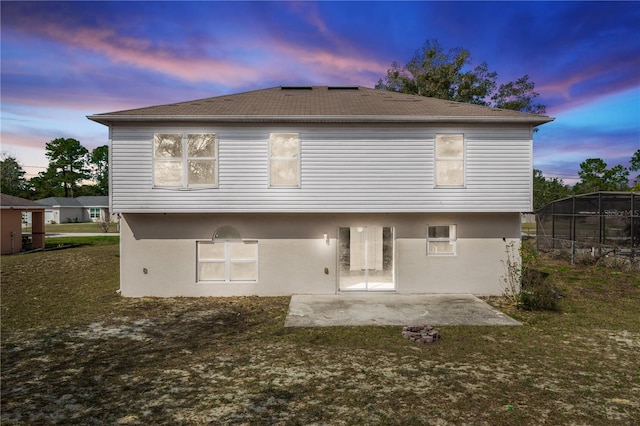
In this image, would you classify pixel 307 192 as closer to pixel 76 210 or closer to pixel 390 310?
pixel 390 310

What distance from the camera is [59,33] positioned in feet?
45.0

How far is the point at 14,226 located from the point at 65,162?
63782 millimetres

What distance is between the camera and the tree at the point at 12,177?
67312 millimetres

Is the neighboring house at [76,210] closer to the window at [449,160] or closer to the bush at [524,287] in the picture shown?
the window at [449,160]

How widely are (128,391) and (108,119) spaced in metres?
8.49

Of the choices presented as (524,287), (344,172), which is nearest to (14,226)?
(344,172)

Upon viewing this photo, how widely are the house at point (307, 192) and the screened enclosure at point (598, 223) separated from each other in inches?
394

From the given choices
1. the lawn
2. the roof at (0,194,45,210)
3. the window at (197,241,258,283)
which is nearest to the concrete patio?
the lawn

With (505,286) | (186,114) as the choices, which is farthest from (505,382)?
(186,114)

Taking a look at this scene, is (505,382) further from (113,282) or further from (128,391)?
(113,282)

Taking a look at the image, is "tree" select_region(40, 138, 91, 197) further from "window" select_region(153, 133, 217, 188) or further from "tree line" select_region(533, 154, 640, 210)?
"tree line" select_region(533, 154, 640, 210)

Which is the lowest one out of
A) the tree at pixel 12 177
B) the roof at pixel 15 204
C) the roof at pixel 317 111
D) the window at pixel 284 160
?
the roof at pixel 15 204

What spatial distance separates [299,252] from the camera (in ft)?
38.8

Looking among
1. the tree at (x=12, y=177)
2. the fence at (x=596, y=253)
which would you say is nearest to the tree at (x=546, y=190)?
the fence at (x=596, y=253)
